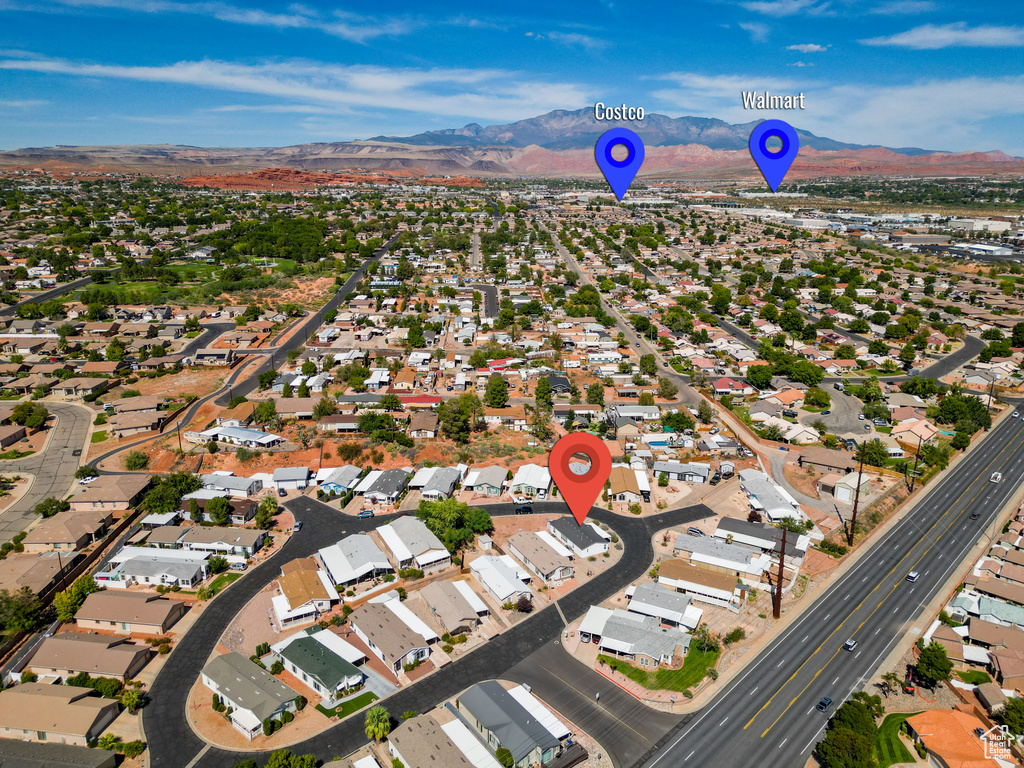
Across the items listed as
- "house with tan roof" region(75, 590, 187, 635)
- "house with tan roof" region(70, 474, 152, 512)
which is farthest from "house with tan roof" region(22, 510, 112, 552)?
"house with tan roof" region(75, 590, 187, 635)

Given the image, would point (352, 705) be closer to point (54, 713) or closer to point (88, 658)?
point (54, 713)

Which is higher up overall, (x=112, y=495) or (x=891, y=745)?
(x=112, y=495)

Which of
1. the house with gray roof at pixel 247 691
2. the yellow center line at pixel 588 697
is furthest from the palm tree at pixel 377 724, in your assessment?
the yellow center line at pixel 588 697

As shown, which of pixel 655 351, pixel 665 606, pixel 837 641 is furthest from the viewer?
pixel 655 351

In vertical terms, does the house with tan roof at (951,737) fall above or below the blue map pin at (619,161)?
below

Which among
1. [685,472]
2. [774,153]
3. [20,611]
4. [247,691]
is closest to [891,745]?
[685,472]

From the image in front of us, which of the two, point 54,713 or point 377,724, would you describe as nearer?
point 377,724

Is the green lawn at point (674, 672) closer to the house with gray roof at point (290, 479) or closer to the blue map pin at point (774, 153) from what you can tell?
the blue map pin at point (774, 153)
